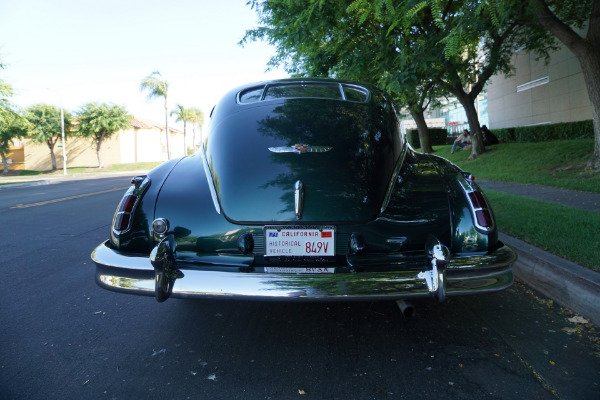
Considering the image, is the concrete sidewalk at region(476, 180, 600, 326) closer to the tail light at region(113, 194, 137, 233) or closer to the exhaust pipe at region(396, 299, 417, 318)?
the exhaust pipe at region(396, 299, 417, 318)

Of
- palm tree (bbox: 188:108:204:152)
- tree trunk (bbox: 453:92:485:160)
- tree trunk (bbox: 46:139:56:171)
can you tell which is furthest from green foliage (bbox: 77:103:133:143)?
tree trunk (bbox: 453:92:485:160)

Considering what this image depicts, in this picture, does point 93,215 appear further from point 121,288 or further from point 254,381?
point 254,381

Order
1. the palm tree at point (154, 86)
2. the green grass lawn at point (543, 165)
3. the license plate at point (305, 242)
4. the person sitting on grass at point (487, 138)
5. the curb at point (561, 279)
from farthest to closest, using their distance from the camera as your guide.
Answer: the palm tree at point (154, 86) → the person sitting on grass at point (487, 138) → the green grass lawn at point (543, 165) → the curb at point (561, 279) → the license plate at point (305, 242)

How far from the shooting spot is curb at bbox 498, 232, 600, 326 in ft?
9.37

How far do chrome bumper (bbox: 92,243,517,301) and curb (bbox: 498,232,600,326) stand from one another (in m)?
0.91

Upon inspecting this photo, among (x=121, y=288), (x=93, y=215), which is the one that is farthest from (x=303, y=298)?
(x=93, y=215)

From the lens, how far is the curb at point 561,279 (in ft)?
9.37

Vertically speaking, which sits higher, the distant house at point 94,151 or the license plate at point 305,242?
the distant house at point 94,151

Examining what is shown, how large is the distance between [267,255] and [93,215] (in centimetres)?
692

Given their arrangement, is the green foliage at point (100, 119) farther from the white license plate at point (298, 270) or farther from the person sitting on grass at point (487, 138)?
the white license plate at point (298, 270)

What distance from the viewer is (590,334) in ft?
8.61

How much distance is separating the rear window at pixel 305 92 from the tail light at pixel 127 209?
3.47 feet

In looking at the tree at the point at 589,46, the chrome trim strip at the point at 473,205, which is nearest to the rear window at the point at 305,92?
the chrome trim strip at the point at 473,205

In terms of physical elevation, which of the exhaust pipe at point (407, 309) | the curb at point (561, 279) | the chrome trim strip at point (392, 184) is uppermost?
the chrome trim strip at point (392, 184)
